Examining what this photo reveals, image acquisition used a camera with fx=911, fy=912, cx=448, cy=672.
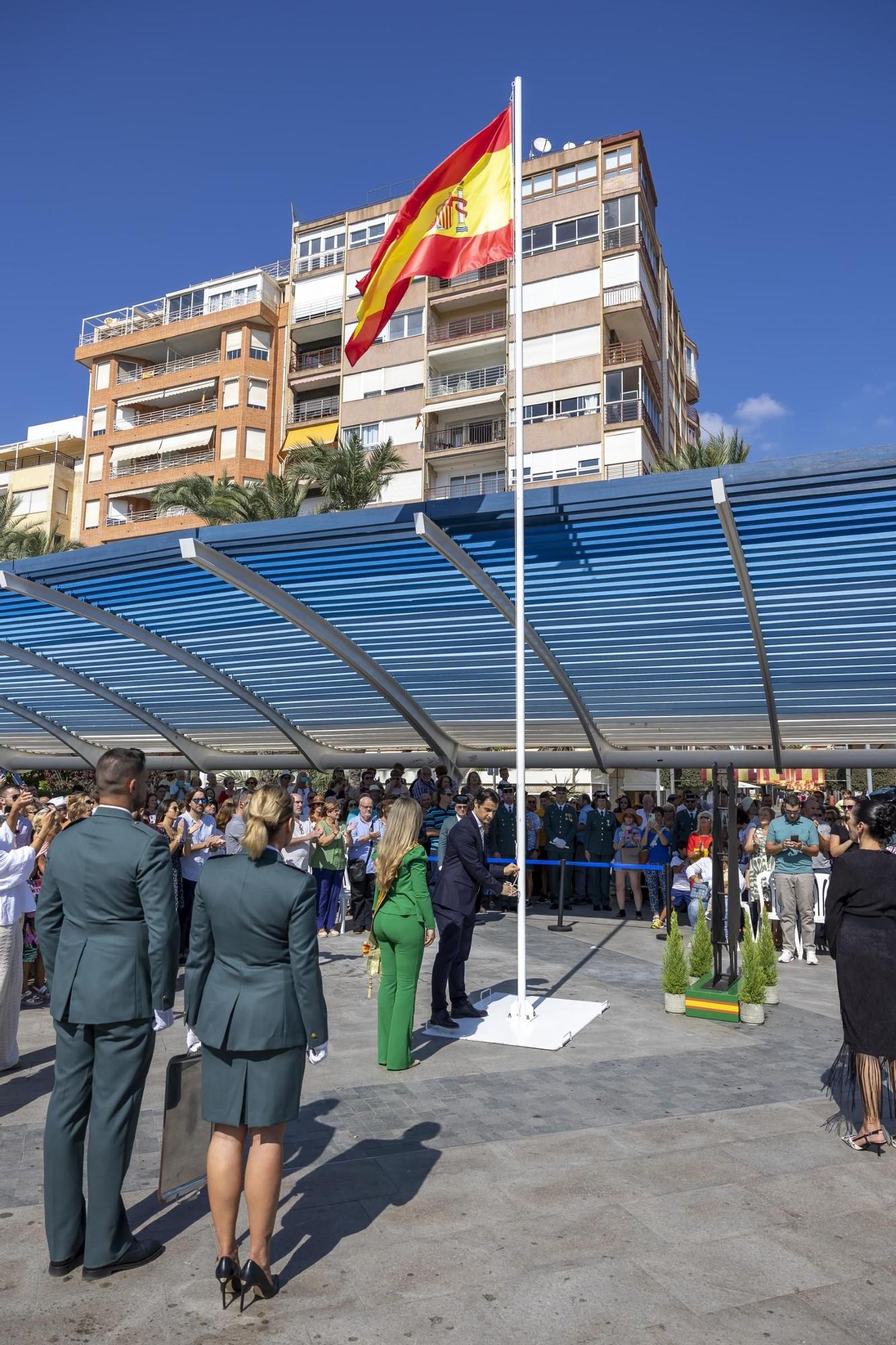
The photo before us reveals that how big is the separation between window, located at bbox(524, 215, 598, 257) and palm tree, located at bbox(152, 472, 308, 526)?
15293mm

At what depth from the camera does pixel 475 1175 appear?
4.67 metres

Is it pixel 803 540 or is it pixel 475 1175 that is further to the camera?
pixel 803 540

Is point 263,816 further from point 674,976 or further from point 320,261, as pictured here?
point 320,261

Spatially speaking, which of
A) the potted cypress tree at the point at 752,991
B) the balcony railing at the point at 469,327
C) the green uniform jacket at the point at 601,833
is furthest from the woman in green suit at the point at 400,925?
the balcony railing at the point at 469,327

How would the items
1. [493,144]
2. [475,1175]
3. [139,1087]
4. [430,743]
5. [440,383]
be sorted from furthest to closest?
[440,383] → [430,743] → [493,144] → [475,1175] → [139,1087]

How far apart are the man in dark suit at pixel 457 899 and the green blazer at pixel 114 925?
3.79 metres

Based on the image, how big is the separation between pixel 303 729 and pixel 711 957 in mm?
14291

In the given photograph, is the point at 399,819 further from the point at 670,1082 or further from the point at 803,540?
the point at 803,540

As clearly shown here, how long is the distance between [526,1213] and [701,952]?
474 cm

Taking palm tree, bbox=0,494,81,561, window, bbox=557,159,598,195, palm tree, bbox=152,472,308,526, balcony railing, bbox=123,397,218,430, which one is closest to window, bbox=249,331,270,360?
balcony railing, bbox=123,397,218,430

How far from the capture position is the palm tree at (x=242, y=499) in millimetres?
33125

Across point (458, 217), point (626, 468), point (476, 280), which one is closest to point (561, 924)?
point (458, 217)

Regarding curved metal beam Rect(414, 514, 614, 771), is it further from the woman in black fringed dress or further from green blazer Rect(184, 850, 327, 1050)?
green blazer Rect(184, 850, 327, 1050)

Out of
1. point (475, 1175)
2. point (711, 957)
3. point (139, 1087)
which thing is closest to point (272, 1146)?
point (139, 1087)
